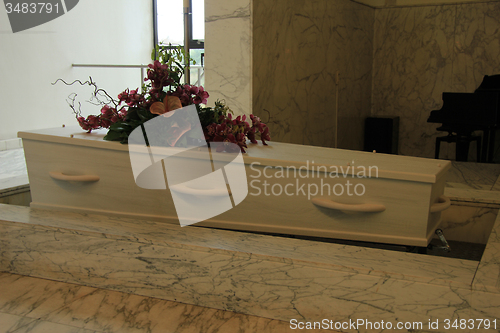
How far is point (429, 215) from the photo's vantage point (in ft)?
5.32

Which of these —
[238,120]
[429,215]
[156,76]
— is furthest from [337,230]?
[156,76]

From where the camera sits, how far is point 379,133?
6000 mm

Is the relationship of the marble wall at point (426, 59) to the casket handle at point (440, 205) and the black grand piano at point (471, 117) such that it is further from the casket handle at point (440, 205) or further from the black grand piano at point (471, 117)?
the casket handle at point (440, 205)

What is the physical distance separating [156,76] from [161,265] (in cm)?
81

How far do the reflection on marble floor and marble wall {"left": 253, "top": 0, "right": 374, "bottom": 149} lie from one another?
183cm

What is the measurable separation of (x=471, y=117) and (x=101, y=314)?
442 cm

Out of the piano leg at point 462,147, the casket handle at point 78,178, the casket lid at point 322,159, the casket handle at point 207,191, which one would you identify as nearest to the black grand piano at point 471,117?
the piano leg at point 462,147

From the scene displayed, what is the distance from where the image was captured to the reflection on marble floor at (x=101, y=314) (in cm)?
150

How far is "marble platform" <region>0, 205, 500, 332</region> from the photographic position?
4.38ft

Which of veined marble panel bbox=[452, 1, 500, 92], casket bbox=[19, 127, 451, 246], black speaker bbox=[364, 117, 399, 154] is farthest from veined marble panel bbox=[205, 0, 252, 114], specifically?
veined marble panel bbox=[452, 1, 500, 92]

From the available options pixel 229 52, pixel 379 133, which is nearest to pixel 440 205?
pixel 229 52

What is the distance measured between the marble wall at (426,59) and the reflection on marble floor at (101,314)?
17.6ft

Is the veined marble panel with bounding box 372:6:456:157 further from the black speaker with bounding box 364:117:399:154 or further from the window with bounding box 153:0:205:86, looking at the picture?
the window with bounding box 153:0:205:86

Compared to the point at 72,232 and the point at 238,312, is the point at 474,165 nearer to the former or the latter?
the point at 238,312
